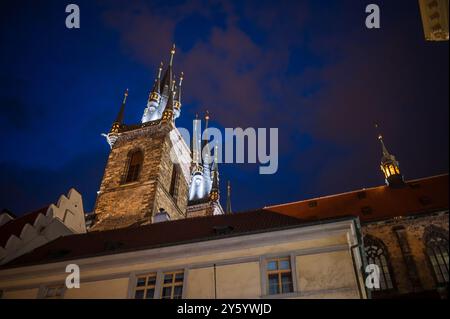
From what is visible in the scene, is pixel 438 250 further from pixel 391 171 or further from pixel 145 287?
pixel 145 287

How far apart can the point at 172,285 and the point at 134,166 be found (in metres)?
21.2

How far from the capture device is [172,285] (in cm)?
1273

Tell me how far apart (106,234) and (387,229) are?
13.6m

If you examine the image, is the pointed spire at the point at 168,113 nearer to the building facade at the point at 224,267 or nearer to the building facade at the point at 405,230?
the building facade at the point at 405,230

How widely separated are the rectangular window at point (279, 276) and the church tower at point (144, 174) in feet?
50.9

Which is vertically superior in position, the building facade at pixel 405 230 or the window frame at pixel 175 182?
the window frame at pixel 175 182

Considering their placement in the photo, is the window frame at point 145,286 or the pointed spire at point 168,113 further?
the pointed spire at point 168,113

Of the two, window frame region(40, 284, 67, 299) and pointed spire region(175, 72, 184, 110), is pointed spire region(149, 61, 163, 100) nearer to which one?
pointed spire region(175, 72, 184, 110)

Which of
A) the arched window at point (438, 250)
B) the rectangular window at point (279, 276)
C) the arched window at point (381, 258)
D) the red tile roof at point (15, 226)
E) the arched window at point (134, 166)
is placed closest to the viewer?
the rectangular window at point (279, 276)

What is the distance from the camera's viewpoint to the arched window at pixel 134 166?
104 feet

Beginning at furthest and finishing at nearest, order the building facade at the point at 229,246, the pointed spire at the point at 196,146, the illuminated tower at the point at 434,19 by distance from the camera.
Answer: the pointed spire at the point at 196,146 → the building facade at the point at 229,246 → the illuminated tower at the point at 434,19

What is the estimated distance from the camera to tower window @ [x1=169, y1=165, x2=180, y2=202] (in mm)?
34188

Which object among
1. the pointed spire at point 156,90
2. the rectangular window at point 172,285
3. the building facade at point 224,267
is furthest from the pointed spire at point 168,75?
the rectangular window at point 172,285
